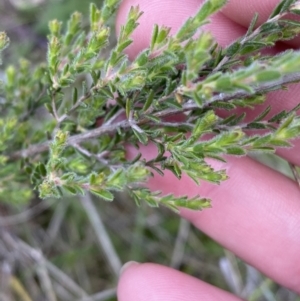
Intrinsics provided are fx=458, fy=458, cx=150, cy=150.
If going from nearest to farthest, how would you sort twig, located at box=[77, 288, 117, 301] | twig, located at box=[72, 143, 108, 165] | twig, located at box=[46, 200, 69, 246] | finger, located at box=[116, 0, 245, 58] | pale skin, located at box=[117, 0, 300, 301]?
twig, located at box=[72, 143, 108, 165], finger, located at box=[116, 0, 245, 58], pale skin, located at box=[117, 0, 300, 301], twig, located at box=[77, 288, 117, 301], twig, located at box=[46, 200, 69, 246]

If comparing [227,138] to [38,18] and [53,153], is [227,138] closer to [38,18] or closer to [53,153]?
[53,153]

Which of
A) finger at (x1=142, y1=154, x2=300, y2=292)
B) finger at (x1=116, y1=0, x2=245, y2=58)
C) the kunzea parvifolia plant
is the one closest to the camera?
the kunzea parvifolia plant

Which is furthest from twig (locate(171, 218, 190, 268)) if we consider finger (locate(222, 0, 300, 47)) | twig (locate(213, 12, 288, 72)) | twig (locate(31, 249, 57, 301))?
twig (locate(213, 12, 288, 72))

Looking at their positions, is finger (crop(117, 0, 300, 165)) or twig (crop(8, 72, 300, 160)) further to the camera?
finger (crop(117, 0, 300, 165))

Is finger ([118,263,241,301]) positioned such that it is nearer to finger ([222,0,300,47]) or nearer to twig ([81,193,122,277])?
twig ([81,193,122,277])

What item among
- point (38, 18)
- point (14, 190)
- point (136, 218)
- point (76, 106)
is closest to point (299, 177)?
point (76, 106)

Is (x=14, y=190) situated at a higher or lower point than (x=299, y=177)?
lower

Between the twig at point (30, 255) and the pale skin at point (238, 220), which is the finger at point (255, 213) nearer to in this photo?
the pale skin at point (238, 220)
